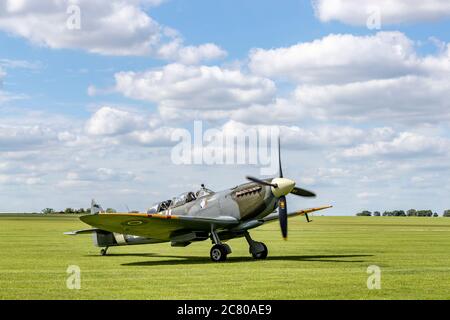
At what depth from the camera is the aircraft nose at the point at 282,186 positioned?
78.9 feet

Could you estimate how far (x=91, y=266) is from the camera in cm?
2291


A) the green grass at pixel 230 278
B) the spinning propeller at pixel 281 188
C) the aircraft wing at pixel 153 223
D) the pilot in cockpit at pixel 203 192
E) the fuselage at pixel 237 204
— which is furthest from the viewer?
the pilot in cockpit at pixel 203 192

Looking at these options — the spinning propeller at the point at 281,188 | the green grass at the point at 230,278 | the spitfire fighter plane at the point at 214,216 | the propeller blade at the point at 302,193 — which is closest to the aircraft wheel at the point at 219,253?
the spitfire fighter plane at the point at 214,216

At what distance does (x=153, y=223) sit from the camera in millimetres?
24453

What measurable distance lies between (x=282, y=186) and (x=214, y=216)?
10.7 ft

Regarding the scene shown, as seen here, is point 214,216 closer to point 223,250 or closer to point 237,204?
point 237,204

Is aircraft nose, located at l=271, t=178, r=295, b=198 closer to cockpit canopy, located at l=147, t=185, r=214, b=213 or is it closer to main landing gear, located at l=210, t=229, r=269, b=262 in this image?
main landing gear, located at l=210, t=229, r=269, b=262

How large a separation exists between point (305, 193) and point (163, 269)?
8264 mm

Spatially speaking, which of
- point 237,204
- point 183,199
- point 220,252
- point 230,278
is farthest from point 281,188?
point 230,278

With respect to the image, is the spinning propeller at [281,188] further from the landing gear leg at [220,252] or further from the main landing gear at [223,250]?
the landing gear leg at [220,252]

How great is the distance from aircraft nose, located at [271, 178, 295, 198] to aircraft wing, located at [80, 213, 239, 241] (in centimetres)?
213
